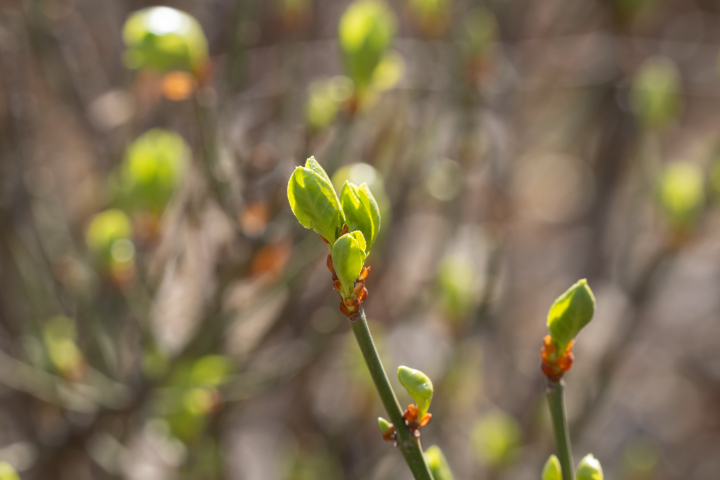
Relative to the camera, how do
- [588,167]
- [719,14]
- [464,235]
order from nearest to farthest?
1. [464,235]
2. [588,167]
3. [719,14]

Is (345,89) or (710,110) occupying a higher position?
(710,110)

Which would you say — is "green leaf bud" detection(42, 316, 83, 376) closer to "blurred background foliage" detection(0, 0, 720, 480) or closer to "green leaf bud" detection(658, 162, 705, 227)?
"blurred background foliage" detection(0, 0, 720, 480)

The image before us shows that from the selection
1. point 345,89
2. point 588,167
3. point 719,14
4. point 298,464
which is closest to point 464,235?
point 588,167

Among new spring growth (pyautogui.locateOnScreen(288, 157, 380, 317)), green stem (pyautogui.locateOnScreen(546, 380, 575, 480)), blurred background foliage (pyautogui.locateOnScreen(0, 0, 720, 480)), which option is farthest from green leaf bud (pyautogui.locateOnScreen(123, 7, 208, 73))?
green stem (pyautogui.locateOnScreen(546, 380, 575, 480))

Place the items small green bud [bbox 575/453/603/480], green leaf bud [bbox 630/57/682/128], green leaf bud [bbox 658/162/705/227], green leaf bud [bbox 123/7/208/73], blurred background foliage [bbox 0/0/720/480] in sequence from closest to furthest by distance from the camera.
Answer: small green bud [bbox 575/453/603/480], green leaf bud [bbox 123/7/208/73], blurred background foliage [bbox 0/0/720/480], green leaf bud [bbox 658/162/705/227], green leaf bud [bbox 630/57/682/128]

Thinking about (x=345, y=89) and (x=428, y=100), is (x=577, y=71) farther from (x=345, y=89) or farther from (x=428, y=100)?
(x=345, y=89)

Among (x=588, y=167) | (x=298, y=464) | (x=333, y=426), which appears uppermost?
(x=588, y=167)

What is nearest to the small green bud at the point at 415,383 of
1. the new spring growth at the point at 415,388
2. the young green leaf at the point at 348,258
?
the new spring growth at the point at 415,388
